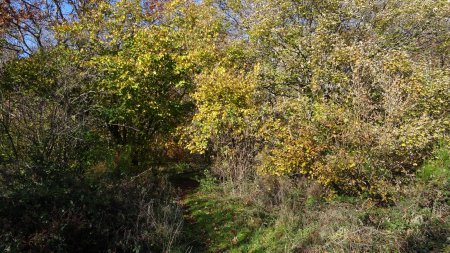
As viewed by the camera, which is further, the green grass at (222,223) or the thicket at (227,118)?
the green grass at (222,223)

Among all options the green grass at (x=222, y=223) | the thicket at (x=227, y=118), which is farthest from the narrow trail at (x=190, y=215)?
the thicket at (x=227, y=118)

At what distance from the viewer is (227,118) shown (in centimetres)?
899

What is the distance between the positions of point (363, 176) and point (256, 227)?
2.45 metres

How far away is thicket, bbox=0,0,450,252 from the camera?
6422 mm

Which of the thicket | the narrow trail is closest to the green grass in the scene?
the narrow trail

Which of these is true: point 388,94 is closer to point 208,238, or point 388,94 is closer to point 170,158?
point 208,238

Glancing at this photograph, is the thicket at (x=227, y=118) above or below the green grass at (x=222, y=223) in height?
above

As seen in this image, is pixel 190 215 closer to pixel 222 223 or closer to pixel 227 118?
pixel 222 223

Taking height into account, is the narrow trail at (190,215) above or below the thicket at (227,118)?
below

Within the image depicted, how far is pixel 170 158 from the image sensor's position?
1286 centimetres

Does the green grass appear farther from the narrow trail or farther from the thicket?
the thicket

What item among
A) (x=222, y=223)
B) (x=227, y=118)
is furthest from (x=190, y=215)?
(x=227, y=118)

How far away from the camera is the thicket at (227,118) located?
21.1 ft

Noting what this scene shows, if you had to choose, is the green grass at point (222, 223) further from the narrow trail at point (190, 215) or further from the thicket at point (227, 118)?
the thicket at point (227, 118)
